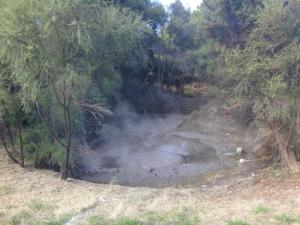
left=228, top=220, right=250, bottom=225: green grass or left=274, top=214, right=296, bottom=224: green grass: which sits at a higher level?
left=274, top=214, right=296, bottom=224: green grass

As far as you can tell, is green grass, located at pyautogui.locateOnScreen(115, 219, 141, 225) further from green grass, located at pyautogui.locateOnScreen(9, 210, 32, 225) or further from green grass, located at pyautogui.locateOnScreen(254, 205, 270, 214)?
green grass, located at pyautogui.locateOnScreen(254, 205, 270, 214)

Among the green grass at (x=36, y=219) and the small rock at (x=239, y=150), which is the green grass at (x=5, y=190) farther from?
the small rock at (x=239, y=150)

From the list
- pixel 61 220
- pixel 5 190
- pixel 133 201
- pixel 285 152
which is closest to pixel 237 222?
pixel 133 201

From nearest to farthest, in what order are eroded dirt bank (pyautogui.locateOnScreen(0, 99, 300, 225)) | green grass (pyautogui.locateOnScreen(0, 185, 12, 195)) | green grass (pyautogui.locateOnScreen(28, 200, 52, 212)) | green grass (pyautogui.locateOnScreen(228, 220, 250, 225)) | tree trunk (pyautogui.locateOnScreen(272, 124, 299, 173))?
green grass (pyautogui.locateOnScreen(228, 220, 250, 225)), eroded dirt bank (pyautogui.locateOnScreen(0, 99, 300, 225)), green grass (pyautogui.locateOnScreen(28, 200, 52, 212)), green grass (pyautogui.locateOnScreen(0, 185, 12, 195)), tree trunk (pyautogui.locateOnScreen(272, 124, 299, 173))

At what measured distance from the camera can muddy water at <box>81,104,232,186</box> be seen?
13.3 metres

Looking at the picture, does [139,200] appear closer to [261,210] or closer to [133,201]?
[133,201]

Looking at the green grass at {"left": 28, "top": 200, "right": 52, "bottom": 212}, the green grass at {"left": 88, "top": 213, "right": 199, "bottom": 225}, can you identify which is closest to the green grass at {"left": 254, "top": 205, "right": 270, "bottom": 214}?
the green grass at {"left": 88, "top": 213, "right": 199, "bottom": 225}

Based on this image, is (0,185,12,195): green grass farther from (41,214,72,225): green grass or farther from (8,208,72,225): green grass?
(41,214,72,225): green grass

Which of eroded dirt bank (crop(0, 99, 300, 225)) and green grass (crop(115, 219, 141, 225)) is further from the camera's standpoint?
eroded dirt bank (crop(0, 99, 300, 225))

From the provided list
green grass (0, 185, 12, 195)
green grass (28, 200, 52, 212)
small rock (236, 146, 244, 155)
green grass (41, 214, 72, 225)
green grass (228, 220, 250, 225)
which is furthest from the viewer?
small rock (236, 146, 244, 155)

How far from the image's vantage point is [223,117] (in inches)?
828

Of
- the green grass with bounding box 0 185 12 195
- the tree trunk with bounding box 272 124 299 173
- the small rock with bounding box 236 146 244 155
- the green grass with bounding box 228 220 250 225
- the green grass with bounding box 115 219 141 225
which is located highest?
the tree trunk with bounding box 272 124 299 173

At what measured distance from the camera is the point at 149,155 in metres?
16.2

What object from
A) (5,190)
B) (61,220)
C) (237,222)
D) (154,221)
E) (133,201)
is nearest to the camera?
(237,222)
